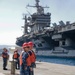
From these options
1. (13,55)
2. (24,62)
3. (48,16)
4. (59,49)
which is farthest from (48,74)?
(48,16)

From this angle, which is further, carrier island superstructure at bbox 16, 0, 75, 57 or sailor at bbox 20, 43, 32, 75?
carrier island superstructure at bbox 16, 0, 75, 57

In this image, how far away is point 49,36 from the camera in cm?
5825

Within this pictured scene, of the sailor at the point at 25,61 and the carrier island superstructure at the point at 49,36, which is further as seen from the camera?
the carrier island superstructure at the point at 49,36

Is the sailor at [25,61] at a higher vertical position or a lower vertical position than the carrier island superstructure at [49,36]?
lower

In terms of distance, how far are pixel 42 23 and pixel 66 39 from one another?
2467 cm

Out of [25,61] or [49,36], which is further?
[49,36]

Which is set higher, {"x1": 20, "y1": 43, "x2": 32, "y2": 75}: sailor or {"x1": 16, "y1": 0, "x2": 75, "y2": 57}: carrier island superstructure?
{"x1": 16, "y1": 0, "x2": 75, "y2": 57}: carrier island superstructure

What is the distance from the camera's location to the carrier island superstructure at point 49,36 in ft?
174

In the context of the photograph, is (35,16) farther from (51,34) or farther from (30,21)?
(51,34)

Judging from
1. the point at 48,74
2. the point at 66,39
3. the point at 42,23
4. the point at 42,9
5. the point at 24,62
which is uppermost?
the point at 42,9

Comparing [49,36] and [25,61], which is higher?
[49,36]

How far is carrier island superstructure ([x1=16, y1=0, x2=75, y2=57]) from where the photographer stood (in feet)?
174

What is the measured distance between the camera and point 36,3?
3563 inches

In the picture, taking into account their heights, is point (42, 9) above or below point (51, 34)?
above
